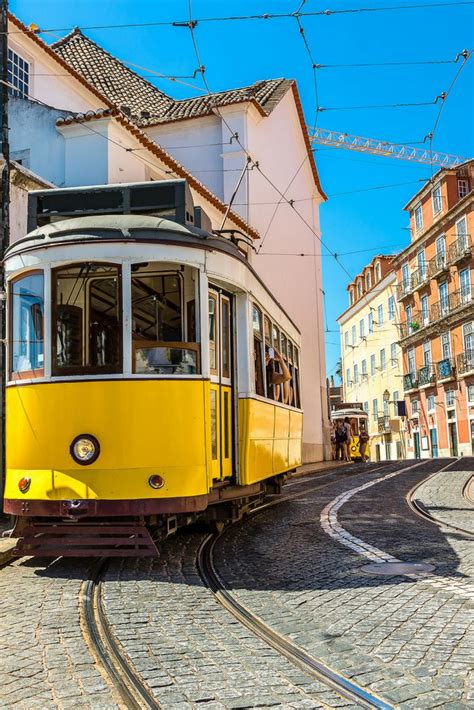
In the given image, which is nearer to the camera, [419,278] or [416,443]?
[419,278]

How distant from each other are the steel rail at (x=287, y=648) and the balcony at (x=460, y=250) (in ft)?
118

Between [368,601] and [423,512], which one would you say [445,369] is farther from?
[368,601]

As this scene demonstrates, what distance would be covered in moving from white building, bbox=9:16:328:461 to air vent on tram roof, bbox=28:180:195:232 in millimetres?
8250

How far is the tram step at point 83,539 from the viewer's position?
20.5 feet

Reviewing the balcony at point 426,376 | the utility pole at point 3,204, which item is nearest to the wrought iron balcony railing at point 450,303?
the balcony at point 426,376

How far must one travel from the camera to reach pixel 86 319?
680cm

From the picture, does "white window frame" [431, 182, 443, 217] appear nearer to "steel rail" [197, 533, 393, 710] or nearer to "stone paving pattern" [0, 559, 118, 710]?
"steel rail" [197, 533, 393, 710]

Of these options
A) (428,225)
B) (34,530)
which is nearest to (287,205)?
(428,225)

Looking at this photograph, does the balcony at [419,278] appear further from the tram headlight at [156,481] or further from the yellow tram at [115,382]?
the tram headlight at [156,481]

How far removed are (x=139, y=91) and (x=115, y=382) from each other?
2477 cm

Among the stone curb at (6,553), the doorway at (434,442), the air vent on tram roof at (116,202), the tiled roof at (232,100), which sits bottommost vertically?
the stone curb at (6,553)

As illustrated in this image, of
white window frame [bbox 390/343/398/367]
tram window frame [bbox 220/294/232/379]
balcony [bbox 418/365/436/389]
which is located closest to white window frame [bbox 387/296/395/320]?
white window frame [bbox 390/343/398/367]

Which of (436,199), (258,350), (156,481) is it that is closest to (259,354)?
(258,350)

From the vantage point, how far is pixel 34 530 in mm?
6508
